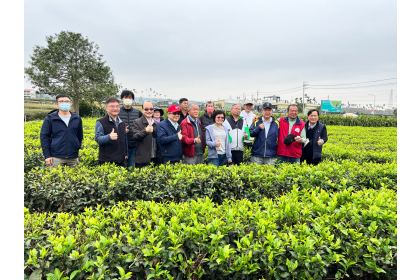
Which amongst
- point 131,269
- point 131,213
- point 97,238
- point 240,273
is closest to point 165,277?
point 131,269

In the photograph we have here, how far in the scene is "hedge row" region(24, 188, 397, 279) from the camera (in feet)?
6.41

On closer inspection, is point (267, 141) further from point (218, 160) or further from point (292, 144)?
point (218, 160)

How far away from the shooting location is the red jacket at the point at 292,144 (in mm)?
5844

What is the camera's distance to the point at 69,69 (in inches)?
1323

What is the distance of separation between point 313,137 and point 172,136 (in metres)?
3.37

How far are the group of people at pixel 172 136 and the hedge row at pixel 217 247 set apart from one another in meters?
2.53

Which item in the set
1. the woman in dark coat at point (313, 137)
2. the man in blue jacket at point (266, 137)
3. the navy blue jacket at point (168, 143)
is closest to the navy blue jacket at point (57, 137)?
the navy blue jacket at point (168, 143)

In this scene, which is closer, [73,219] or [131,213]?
[73,219]

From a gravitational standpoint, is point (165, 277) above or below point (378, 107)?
below

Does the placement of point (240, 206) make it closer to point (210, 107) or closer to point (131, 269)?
point (131, 269)

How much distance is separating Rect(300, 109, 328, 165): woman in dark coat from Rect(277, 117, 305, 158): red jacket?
312 mm

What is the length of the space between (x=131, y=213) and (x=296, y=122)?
174 inches

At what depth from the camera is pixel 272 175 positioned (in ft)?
13.8

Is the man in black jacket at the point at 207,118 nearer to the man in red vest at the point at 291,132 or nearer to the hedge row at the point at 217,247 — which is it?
the man in red vest at the point at 291,132
